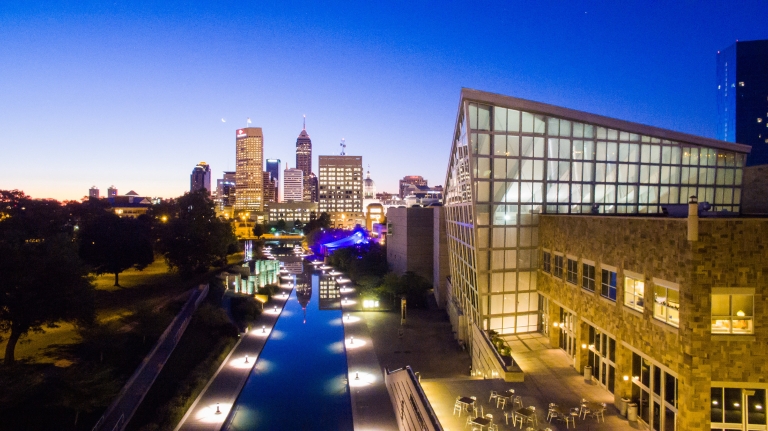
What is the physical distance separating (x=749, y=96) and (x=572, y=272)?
230 feet

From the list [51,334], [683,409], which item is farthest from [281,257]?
[683,409]

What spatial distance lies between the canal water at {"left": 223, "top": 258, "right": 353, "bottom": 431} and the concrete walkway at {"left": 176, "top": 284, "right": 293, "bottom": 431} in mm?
363

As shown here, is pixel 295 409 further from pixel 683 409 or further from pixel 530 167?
pixel 530 167

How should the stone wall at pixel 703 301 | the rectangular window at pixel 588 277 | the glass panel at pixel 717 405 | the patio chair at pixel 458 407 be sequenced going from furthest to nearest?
the rectangular window at pixel 588 277, the patio chair at pixel 458 407, the glass panel at pixel 717 405, the stone wall at pixel 703 301

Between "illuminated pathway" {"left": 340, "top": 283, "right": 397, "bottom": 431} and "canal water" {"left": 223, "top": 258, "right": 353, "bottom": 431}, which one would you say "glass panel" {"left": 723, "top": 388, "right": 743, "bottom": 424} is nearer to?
"illuminated pathway" {"left": 340, "top": 283, "right": 397, "bottom": 431}

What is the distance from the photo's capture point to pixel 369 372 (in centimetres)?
2244

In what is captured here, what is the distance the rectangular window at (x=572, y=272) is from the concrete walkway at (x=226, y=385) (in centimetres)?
1491

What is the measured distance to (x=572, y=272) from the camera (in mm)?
19078

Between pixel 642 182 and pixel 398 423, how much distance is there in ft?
59.9

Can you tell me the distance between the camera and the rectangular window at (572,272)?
18.7 m

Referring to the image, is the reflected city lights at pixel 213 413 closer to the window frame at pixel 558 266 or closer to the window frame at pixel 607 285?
the window frame at pixel 607 285

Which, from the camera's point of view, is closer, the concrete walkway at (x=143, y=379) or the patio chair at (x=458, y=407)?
the patio chair at (x=458, y=407)

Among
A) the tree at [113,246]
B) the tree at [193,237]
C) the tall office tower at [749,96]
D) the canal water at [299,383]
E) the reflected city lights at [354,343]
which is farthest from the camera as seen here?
the tall office tower at [749,96]

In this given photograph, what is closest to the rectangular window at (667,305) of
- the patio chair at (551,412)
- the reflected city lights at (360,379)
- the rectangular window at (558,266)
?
the patio chair at (551,412)
